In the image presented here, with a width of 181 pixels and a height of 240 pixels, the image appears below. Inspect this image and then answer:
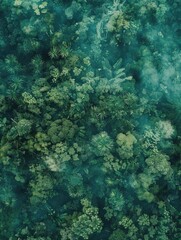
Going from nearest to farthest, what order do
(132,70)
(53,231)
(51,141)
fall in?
(51,141)
(53,231)
(132,70)

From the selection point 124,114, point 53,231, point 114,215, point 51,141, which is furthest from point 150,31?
point 53,231

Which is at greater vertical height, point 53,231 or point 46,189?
point 46,189

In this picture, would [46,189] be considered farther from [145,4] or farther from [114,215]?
[145,4]

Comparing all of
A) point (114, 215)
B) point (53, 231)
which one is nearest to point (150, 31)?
point (114, 215)

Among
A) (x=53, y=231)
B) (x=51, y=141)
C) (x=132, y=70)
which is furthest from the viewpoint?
(x=132, y=70)

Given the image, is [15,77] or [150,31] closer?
[15,77]

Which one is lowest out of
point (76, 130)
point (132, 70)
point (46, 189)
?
point (46, 189)

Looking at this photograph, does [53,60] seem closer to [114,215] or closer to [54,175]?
[54,175]
